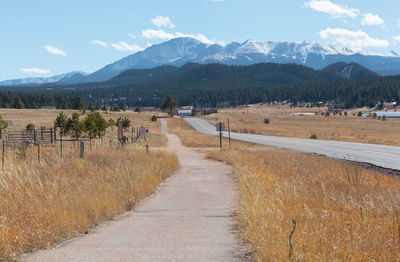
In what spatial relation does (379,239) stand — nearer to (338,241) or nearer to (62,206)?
(338,241)

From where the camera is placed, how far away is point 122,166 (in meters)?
13.7

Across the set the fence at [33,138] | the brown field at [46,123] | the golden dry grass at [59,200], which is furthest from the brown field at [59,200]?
the brown field at [46,123]

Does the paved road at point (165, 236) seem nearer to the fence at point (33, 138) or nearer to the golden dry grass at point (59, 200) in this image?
the golden dry grass at point (59, 200)

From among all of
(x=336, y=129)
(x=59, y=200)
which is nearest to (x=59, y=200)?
(x=59, y=200)

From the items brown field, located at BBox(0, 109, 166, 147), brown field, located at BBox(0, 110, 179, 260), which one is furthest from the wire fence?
brown field, located at BBox(0, 109, 166, 147)

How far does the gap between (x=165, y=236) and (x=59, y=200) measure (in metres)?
2.53

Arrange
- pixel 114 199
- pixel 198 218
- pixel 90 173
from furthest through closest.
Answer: pixel 90 173
pixel 114 199
pixel 198 218

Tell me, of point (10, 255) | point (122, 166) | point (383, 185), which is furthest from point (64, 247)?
point (383, 185)

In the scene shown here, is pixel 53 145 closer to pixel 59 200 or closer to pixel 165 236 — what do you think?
pixel 59 200

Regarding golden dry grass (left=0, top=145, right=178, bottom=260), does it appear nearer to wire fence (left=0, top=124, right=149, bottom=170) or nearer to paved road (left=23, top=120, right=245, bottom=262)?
paved road (left=23, top=120, right=245, bottom=262)

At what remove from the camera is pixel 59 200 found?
325 inches

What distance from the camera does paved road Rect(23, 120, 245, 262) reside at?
571 cm

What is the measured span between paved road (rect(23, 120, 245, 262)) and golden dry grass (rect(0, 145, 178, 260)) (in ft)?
0.94

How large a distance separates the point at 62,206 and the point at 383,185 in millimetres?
10016
